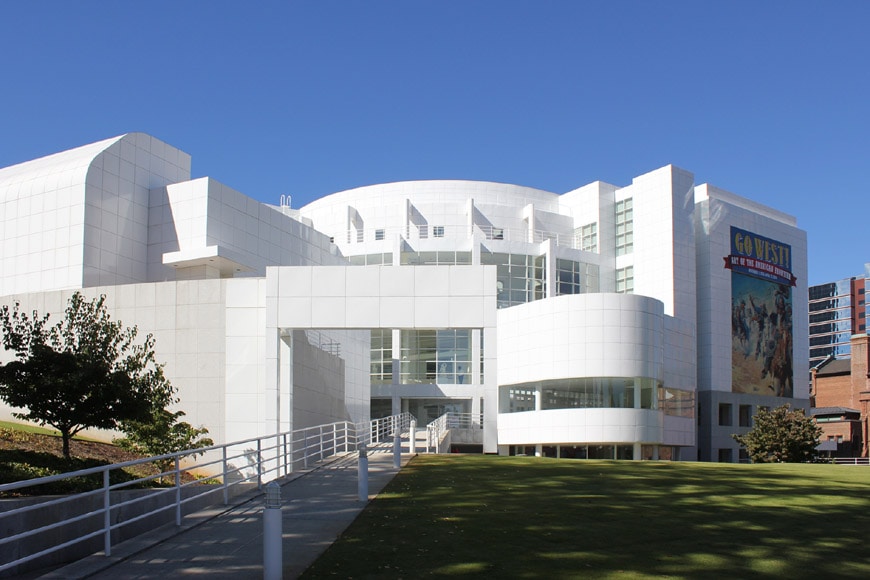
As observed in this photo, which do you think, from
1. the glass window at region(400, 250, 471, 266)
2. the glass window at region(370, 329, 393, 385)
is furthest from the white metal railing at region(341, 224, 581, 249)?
the glass window at region(370, 329, 393, 385)

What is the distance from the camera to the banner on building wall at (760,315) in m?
69.7

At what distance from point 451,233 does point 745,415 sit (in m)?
29.3

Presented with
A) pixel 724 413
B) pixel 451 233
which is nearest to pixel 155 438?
pixel 451 233

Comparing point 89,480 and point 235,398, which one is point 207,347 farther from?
point 89,480

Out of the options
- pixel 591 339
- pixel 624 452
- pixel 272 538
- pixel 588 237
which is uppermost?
pixel 588 237

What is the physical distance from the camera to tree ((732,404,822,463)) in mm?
46562

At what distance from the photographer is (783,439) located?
46.4 meters

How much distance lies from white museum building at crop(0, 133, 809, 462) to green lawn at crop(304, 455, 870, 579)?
1282 centimetres

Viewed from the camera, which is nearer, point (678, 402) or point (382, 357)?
point (678, 402)

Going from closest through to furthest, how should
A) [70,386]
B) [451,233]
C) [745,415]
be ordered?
1. [70,386]
2. [745,415]
3. [451,233]

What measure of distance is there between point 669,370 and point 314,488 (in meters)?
44.1

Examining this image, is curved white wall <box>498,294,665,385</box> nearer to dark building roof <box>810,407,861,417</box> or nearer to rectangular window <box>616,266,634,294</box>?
rectangular window <box>616,266,634,294</box>

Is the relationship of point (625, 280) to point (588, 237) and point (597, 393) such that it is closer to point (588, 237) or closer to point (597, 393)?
point (588, 237)

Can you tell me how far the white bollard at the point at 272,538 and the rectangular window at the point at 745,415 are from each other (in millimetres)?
66711
